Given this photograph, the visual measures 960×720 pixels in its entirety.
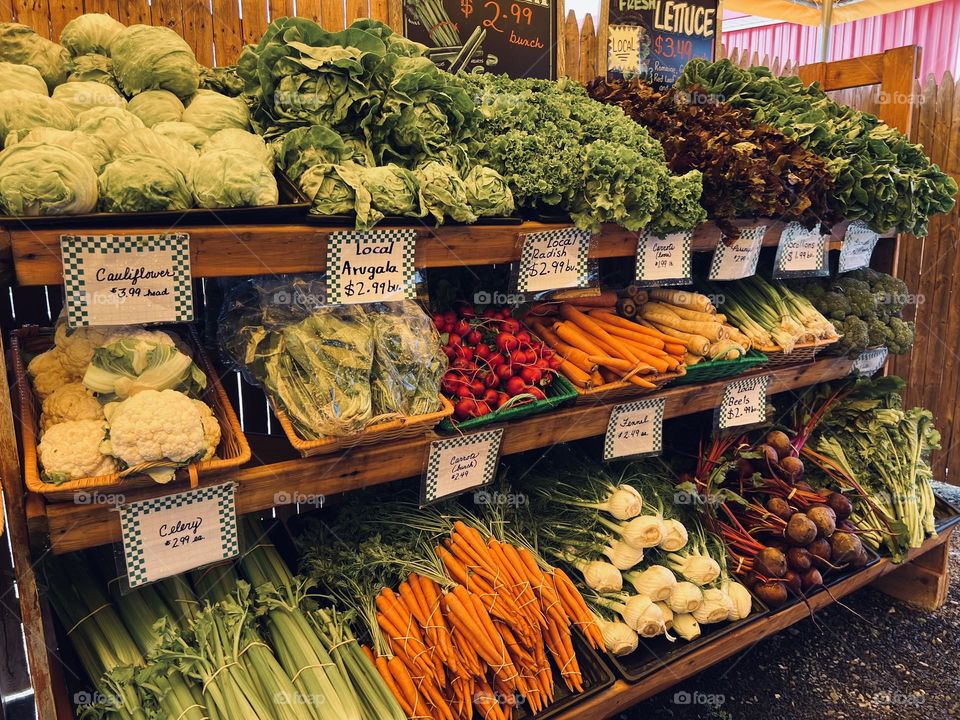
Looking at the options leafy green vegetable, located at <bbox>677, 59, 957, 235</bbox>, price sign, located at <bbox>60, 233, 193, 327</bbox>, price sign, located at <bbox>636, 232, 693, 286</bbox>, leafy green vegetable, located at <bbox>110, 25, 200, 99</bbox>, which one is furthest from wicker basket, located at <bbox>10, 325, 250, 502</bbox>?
leafy green vegetable, located at <bbox>677, 59, 957, 235</bbox>

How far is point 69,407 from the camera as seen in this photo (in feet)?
5.08

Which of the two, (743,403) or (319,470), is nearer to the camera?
(319,470)

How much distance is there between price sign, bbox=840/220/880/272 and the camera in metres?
2.90

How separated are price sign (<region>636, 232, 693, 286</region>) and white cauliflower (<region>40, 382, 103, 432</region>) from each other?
1591mm

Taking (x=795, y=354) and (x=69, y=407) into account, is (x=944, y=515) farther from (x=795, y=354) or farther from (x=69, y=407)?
(x=69, y=407)

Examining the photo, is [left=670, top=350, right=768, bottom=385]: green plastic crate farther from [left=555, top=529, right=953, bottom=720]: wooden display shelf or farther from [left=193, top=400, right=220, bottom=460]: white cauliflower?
[left=193, top=400, right=220, bottom=460]: white cauliflower

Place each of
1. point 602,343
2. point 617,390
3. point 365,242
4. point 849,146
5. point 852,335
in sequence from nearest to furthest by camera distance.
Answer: point 365,242
point 617,390
point 602,343
point 849,146
point 852,335

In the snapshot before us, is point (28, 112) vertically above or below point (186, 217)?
above

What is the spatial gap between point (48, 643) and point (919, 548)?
3218 millimetres

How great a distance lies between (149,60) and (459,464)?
137cm

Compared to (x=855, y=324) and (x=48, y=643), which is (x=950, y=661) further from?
(x=48, y=643)

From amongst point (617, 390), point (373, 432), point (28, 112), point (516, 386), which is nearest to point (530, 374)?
point (516, 386)

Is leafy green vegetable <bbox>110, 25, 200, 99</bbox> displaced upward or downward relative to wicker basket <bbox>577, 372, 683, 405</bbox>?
upward

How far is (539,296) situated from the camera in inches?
98.8
